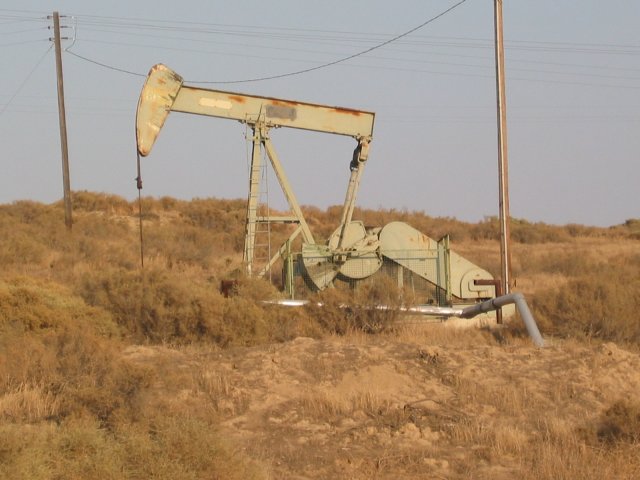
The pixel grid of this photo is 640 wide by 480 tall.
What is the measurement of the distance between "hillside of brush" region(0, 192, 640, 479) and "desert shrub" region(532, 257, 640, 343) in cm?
3

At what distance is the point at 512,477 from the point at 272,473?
6.08 feet

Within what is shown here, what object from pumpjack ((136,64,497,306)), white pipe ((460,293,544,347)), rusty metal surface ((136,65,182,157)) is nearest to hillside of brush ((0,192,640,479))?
white pipe ((460,293,544,347))

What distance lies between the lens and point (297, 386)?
9.64 metres

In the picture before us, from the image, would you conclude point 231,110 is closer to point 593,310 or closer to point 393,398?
point 593,310

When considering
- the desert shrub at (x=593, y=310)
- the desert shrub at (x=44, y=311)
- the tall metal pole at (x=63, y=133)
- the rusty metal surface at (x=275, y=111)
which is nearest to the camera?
the desert shrub at (x=44, y=311)

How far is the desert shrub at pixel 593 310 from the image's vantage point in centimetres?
1248

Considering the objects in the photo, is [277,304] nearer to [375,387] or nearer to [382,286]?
[382,286]

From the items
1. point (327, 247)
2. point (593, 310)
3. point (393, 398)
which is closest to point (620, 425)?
point (393, 398)

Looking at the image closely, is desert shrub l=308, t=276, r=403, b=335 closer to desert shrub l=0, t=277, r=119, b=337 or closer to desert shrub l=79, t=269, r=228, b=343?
desert shrub l=79, t=269, r=228, b=343

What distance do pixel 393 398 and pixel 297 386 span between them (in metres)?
0.97

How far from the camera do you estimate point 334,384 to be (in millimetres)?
9750

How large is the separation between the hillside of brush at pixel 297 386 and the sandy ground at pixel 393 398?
24 millimetres

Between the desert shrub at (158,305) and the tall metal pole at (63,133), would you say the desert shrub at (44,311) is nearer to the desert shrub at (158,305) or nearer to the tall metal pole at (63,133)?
the desert shrub at (158,305)

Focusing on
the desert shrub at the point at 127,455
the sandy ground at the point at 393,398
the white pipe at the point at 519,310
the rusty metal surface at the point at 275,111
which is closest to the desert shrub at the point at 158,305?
the sandy ground at the point at 393,398
